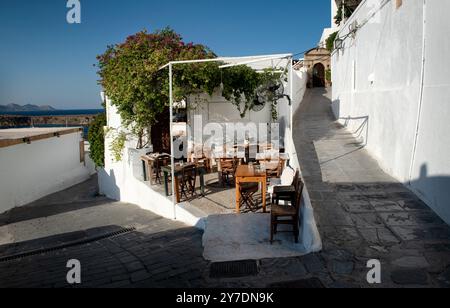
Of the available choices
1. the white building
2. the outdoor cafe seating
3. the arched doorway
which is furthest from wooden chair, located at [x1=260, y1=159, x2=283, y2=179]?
the arched doorway

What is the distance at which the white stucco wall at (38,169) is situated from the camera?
12336mm

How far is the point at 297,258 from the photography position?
4.85 meters

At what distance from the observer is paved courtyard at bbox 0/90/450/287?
4.39 metres

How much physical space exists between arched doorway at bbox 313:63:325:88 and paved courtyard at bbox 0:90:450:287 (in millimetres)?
21628

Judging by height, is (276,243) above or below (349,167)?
below

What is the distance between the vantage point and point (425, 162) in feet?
20.2

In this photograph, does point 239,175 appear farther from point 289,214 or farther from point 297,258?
point 297,258

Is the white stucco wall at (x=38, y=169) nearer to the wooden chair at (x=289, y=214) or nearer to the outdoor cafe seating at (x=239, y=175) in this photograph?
the outdoor cafe seating at (x=239, y=175)

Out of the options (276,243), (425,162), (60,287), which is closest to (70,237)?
(60,287)

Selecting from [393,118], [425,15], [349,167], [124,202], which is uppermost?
[425,15]

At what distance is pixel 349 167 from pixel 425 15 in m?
3.66
